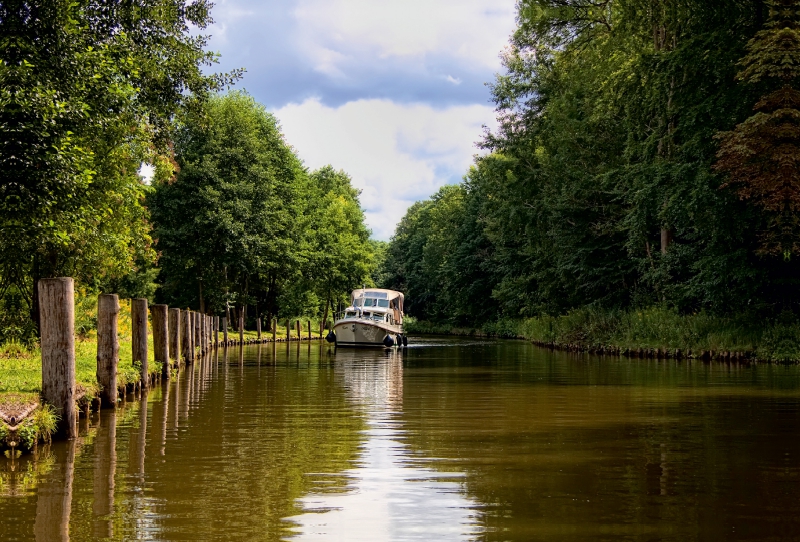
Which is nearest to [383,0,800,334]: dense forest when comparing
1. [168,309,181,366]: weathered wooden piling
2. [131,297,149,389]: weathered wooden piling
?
[168,309,181,366]: weathered wooden piling

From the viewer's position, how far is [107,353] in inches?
552

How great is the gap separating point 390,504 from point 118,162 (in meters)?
17.4

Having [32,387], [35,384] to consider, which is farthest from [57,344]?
[35,384]

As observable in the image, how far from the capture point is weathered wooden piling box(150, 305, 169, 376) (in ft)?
67.5

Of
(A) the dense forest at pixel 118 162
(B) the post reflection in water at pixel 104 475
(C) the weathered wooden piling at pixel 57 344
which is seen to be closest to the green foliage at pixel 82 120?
(A) the dense forest at pixel 118 162

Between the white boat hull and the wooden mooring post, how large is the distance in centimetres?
2941

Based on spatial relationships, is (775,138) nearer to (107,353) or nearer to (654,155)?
(654,155)

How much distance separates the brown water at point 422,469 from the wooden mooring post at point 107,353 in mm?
585

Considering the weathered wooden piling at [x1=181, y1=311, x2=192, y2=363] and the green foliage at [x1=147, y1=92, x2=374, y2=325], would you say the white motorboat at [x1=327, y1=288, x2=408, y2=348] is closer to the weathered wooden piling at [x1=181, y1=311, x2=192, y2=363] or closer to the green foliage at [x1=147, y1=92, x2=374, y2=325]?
the green foliage at [x1=147, y1=92, x2=374, y2=325]

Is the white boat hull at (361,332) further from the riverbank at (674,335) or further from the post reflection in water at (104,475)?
the post reflection in water at (104,475)

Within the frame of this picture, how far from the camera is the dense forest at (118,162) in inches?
624

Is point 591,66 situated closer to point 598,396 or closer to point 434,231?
point 598,396

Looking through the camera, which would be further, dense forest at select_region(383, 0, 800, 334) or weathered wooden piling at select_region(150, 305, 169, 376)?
dense forest at select_region(383, 0, 800, 334)

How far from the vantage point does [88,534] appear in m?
6.59
